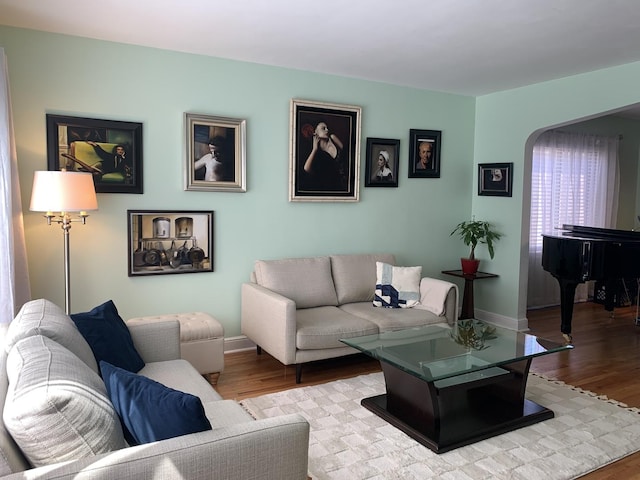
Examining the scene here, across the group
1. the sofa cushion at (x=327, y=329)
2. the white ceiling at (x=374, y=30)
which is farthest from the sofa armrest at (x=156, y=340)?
the white ceiling at (x=374, y=30)

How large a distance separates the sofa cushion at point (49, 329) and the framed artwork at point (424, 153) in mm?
3905

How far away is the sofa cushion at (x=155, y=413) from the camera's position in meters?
1.63

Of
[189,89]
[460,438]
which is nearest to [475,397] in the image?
[460,438]

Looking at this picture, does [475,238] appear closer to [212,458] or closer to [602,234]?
[602,234]

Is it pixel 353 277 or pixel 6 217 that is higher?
pixel 6 217

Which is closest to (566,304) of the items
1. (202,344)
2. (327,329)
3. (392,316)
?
(392,316)

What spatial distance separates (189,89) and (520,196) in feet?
11.4

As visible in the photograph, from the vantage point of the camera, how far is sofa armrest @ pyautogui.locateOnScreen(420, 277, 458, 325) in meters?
4.42

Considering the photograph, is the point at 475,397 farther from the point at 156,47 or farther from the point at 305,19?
the point at 156,47

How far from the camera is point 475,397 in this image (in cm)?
337

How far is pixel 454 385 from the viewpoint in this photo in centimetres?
301

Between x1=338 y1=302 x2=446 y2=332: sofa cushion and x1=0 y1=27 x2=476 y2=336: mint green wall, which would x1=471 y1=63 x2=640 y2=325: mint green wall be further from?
x1=338 y1=302 x2=446 y2=332: sofa cushion

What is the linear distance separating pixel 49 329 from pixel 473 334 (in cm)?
273

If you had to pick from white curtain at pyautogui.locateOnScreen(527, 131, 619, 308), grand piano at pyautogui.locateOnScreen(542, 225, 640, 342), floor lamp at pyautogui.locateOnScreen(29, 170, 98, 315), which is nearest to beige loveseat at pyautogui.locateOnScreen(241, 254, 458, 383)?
grand piano at pyautogui.locateOnScreen(542, 225, 640, 342)
